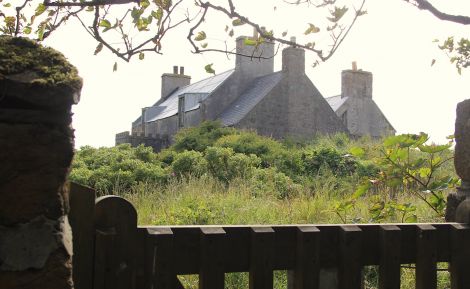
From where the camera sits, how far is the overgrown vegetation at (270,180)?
432 centimetres

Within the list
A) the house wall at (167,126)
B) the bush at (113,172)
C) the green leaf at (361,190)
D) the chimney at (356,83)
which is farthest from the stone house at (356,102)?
the green leaf at (361,190)

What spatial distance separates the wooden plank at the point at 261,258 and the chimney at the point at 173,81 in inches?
1357

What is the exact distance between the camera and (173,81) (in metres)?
36.5

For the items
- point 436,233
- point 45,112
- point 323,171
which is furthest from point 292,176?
point 45,112

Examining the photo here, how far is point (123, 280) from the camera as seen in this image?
203 cm

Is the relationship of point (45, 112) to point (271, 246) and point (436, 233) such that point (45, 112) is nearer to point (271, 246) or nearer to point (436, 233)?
point (271, 246)

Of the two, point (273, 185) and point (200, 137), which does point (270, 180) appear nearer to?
point (273, 185)

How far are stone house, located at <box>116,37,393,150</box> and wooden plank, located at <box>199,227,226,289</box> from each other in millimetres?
22099

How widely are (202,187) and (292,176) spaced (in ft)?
18.1

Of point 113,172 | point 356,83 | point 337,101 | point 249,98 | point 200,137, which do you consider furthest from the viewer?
point 337,101

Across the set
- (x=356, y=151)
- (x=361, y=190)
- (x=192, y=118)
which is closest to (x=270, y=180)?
(x=361, y=190)

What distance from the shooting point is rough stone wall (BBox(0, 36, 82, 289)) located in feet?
4.67

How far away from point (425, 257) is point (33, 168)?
6.24ft

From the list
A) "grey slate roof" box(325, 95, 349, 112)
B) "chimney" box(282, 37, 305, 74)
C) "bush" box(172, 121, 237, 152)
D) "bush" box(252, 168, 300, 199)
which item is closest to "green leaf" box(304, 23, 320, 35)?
"bush" box(252, 168, 300, 199)
